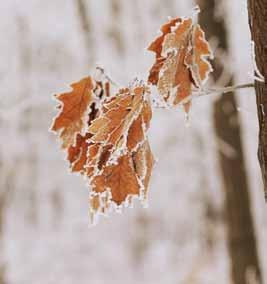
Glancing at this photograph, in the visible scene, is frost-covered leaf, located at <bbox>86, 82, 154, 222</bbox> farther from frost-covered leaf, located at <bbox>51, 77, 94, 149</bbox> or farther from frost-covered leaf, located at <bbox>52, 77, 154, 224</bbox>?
frost-covered leaf, located at <bbox>51, 77, 94, 149</bbox>

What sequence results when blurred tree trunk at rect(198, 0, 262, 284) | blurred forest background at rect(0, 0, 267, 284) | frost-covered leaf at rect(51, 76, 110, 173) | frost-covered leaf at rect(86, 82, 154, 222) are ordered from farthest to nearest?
blurred forest background at rect(0, 0, 267, 284) < blurred tree trunk at rect(198, 0, 262, 284) < frost-covered leaf at rect(51, 76, 110, 173) < frost-covered leaf at rect(86, 82, 154, 222)

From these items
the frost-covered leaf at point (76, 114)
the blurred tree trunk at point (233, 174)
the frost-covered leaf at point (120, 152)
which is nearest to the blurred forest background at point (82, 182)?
the blurred tree trunk at point (233, 174)

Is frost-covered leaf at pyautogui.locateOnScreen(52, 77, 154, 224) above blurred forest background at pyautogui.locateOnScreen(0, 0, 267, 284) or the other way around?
the other way around

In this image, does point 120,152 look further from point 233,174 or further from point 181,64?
point 233,174

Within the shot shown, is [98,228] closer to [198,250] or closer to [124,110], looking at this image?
[198,250]

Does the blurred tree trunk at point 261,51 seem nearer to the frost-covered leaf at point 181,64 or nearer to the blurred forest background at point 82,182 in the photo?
the frost-covered leaf at point 181,64

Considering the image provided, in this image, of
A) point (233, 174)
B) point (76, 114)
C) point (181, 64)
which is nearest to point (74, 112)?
point (76, 114)

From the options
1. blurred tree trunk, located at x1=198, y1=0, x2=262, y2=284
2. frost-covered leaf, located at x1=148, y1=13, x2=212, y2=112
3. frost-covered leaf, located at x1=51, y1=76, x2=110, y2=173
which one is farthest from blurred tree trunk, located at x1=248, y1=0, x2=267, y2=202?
blurred tree trunk, located at x1=198, y1=0, x2=262, y2=284
